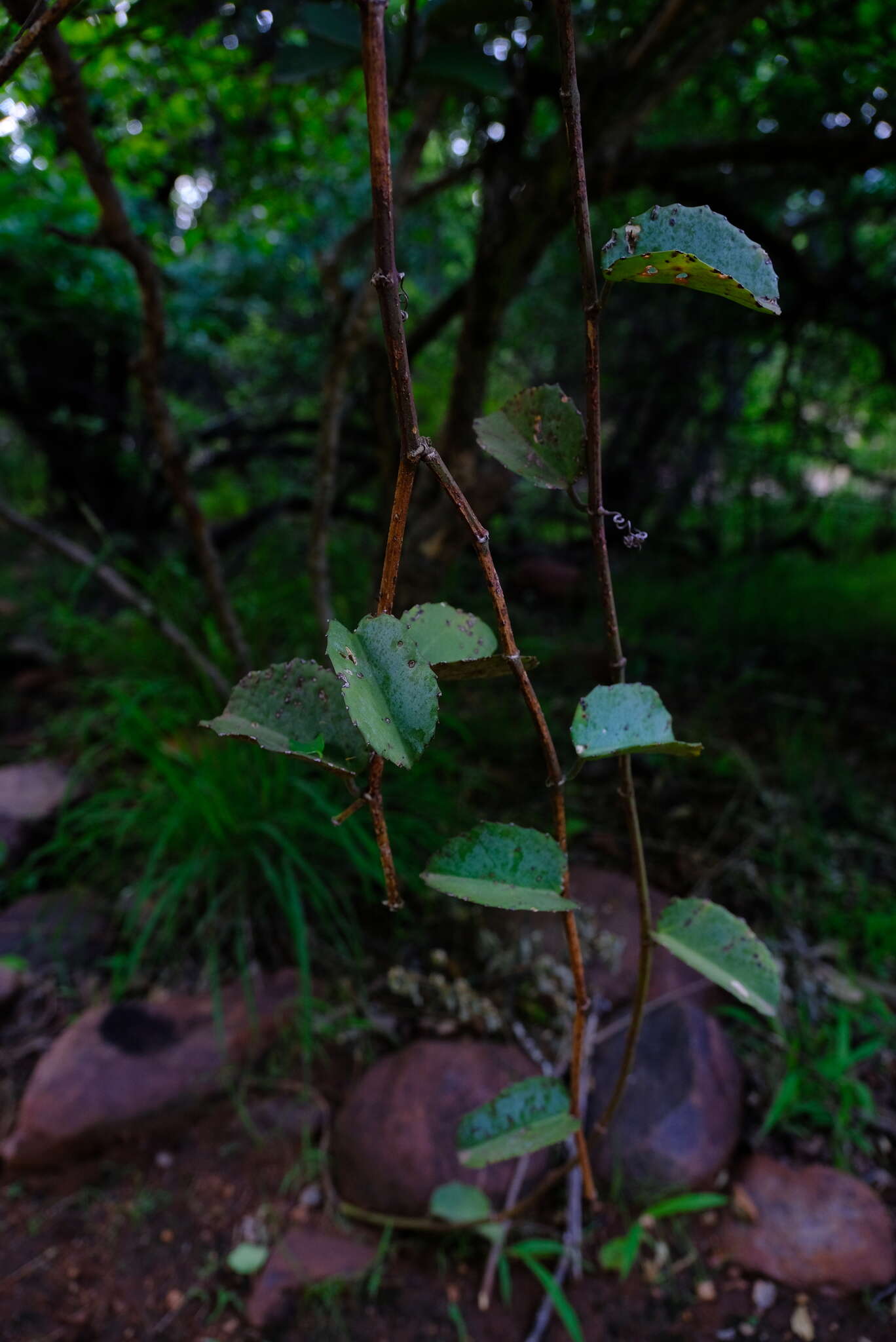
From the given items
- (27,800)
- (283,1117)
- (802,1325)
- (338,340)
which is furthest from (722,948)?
(27,800)

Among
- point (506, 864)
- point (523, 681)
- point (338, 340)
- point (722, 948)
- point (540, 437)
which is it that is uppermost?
point (338, 340)

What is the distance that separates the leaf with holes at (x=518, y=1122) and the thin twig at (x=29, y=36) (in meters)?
0.72

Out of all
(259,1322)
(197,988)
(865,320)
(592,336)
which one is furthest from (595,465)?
(865,320)

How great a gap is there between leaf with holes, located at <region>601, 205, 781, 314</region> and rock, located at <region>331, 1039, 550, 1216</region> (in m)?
1.00

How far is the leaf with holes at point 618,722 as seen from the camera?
49 centimetres

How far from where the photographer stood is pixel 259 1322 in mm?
981

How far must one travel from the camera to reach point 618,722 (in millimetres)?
504

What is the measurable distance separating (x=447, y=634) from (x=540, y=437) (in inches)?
5.3

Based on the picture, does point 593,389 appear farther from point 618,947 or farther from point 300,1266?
point 300,1266

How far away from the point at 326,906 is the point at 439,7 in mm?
1433

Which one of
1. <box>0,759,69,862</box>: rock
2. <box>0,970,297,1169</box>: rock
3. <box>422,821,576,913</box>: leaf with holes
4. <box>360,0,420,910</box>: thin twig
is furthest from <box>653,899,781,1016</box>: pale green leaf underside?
<box>0,759,69,862</box>: rock

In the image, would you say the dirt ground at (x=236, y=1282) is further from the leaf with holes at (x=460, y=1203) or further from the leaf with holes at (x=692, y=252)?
the leaf with holes at (x=692, y=252)

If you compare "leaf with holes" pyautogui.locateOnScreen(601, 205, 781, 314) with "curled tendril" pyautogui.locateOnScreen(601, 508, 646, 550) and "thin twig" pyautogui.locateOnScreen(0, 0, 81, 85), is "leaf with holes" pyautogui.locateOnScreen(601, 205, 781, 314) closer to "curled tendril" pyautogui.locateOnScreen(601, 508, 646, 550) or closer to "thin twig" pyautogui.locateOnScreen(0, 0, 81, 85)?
"curled tendril" pyautogui.locateOnScreen(601, 508, 646, 550)

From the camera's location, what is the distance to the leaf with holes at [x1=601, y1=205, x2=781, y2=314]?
367 millimetres
